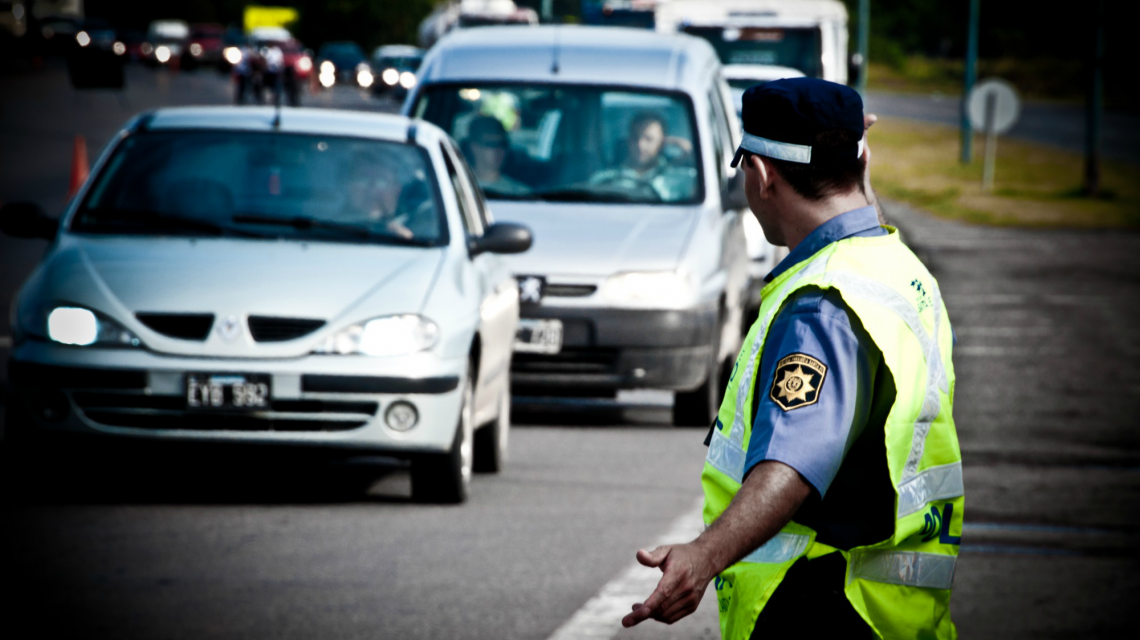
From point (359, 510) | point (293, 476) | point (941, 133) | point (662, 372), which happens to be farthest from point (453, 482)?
point (941, 133)

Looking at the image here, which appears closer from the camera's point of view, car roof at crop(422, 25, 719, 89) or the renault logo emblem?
the renault logo emblem

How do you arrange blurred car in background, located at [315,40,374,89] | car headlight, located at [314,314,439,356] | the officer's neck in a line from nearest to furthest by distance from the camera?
the officer's neck, car headlight, located at [314,314,439,356], blurred car in background, located at [315,40,374,89]

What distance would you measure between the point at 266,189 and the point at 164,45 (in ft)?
240

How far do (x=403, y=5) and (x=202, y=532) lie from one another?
363 ft

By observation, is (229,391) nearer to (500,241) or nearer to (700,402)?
(500,241)

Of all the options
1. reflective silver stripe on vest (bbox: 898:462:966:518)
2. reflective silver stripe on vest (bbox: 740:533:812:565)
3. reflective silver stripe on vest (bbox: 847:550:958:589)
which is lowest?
reflective silver stripe on vest (bbox: 847:550:958:589)

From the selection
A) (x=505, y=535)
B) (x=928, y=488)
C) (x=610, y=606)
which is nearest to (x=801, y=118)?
(x=928, y=488)

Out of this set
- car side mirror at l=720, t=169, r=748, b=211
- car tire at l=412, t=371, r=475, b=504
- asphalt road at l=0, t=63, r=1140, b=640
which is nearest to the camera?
asphalt road at l=0, t=63, r=1140, b=640

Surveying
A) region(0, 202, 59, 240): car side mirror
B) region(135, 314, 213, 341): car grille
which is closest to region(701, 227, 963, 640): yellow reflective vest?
region(135, 314, 213, 341): car grille

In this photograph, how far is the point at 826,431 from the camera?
2.86 m

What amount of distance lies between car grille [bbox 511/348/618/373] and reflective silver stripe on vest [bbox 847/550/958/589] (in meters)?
6.76

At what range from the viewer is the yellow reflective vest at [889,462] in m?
2.97

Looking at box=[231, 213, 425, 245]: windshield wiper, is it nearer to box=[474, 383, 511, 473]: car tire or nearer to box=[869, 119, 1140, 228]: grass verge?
box=[474, 383, 511, 473]: car tire

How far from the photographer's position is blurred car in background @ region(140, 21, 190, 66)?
76.3 meters
